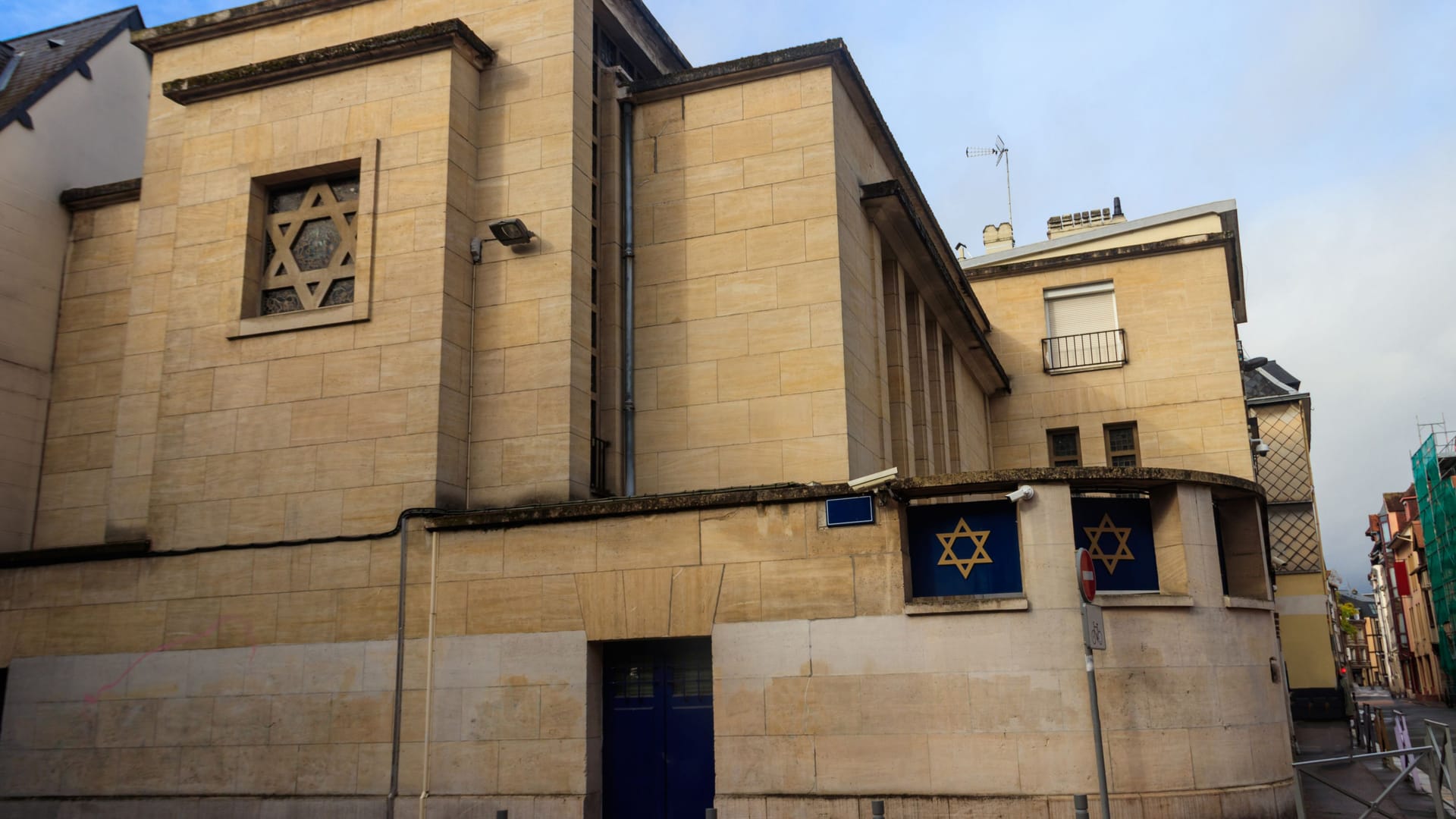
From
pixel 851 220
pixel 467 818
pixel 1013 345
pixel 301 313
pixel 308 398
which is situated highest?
pixel 1013 345

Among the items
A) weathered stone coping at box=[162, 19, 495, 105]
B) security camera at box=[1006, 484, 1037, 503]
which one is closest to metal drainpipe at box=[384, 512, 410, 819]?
weathered stone coping at box=[162, 19, 495, 105]

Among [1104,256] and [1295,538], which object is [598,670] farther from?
[1295,538]

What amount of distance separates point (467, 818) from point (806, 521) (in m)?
5.35

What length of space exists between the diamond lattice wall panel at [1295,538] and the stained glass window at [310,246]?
25.3 meters

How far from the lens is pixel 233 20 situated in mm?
18031

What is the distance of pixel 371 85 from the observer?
16.4 metres

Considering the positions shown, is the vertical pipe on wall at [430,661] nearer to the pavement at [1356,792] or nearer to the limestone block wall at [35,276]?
the limestone block wall at [35,276]

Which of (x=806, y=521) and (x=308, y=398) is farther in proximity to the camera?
(x=308, y=398)

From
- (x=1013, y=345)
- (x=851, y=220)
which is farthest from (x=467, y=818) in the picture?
(x=1013, y=345)

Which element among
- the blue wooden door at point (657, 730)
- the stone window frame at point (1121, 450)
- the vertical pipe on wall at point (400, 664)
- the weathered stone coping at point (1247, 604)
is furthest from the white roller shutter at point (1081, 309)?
the vertical pipe on wall at point (400, 664)

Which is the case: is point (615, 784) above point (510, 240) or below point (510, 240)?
below

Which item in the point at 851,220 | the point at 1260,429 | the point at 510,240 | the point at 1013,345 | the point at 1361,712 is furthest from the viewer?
the point at 1260,429

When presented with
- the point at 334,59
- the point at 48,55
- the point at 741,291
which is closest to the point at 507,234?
the point at 741,291

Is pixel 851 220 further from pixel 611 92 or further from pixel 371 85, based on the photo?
pixel 371 85
